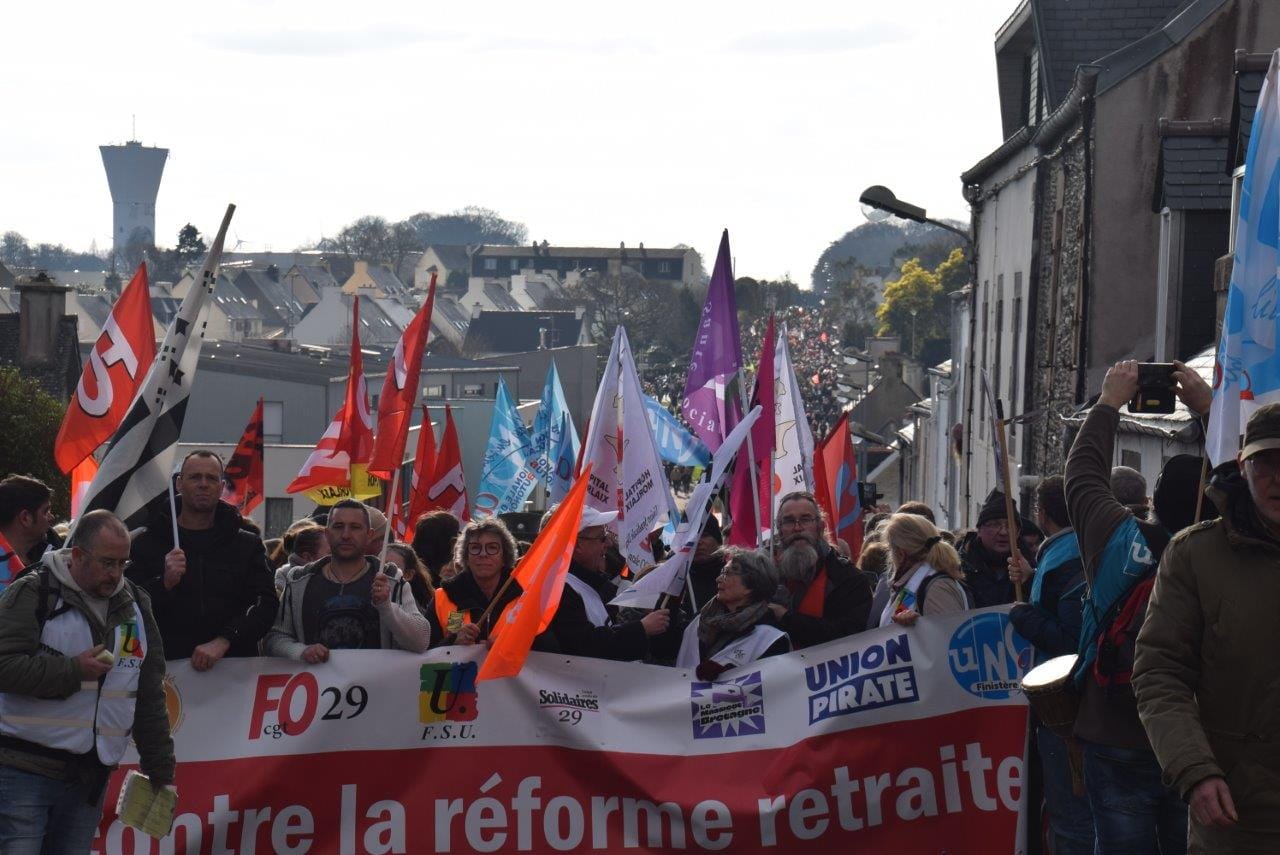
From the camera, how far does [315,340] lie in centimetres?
10562

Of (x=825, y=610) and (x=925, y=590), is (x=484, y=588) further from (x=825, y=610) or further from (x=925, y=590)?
(x=925, y=590)

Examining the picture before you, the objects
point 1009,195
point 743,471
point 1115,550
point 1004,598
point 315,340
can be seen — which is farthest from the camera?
point 315,340

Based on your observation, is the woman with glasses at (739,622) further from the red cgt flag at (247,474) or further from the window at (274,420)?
the window at (274,420)

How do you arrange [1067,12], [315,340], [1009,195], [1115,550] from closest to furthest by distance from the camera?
[1115,550], [1067,12], [1009,195], [315,340]

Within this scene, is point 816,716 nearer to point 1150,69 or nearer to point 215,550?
point 215,550

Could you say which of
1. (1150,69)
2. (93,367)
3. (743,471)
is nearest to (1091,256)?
(1150,69)

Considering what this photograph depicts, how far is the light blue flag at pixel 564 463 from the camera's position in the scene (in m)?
15.5

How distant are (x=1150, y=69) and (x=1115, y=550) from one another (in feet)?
49.9

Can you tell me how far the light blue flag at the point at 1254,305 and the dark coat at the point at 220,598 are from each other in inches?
159

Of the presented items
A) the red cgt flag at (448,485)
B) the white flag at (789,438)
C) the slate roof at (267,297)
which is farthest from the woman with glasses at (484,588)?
the slate roof at (267,297)

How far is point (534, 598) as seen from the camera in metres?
7.75

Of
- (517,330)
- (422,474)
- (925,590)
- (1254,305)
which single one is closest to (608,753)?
(925,590)

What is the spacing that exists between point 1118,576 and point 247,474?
11.8 m

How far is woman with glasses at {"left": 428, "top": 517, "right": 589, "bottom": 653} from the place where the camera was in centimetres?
830
